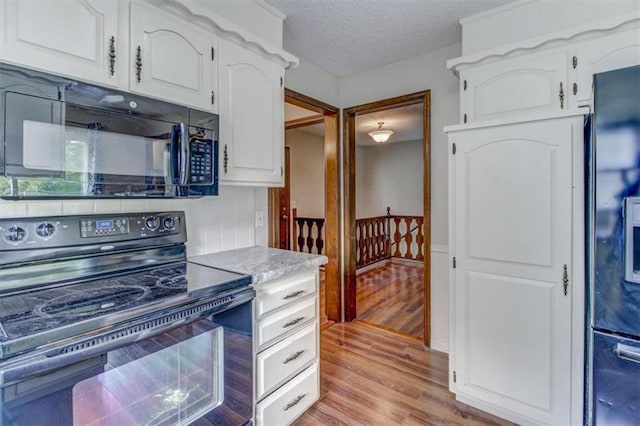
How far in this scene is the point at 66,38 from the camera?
113cm

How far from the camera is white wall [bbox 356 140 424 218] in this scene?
6.42 m

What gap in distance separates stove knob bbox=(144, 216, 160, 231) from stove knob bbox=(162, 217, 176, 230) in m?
0.03

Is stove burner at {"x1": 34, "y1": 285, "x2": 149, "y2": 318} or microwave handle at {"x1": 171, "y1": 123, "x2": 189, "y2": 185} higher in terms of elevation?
microwave handle at {"x1": 171, "y1": 123, "x2": 189, "y2": 185}

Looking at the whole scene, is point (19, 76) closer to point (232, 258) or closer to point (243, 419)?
point (232, 258)

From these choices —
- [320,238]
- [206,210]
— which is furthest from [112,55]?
[320,238]

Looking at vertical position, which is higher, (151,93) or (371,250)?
(151,93)

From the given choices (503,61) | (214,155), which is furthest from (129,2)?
(503,61)

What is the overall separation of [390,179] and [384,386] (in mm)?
5088

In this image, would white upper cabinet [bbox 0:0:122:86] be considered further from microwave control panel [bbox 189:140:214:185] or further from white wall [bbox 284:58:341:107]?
white wall [bbox 284:58:341:107]

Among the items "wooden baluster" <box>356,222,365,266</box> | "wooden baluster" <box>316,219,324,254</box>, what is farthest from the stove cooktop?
"wooden baluster" <box>356,222,365,266</box>

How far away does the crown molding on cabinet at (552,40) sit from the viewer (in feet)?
5.41

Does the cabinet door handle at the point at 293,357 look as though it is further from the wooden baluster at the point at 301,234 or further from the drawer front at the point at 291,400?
the wooden baluster at the point at 301,234

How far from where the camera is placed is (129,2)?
129 cm

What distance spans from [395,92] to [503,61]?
959 millimetres
